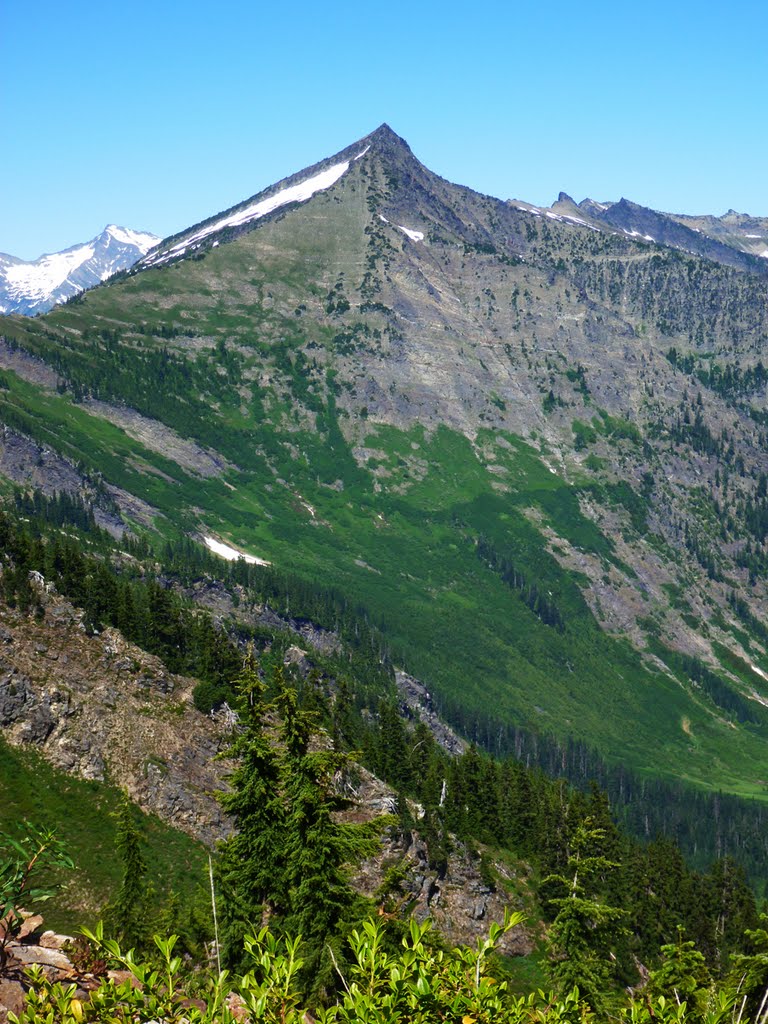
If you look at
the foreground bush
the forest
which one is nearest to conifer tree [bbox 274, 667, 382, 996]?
the forest

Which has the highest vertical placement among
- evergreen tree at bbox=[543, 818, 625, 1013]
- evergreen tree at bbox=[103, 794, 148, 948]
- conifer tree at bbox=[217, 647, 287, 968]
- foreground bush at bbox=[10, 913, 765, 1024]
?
foreground bush at bbox=[10, 913, 765, 1024]

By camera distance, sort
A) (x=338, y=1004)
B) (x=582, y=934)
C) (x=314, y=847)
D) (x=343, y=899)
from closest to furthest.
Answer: (x=338, y=1004)
(x=314, y=847)
(x=343, y=899)
(x=582, y=934)

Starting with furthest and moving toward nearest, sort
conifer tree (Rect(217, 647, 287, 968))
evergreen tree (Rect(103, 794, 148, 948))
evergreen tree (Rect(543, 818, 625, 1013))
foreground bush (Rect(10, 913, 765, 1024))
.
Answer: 1. evergreen tree (Rect(103, 794, 148, 948))
2. evergreen tree (Rect(543, 818, 625, 1013))
3. conifer tree (Rect(217, 647, 287, 968))
4. foreground bush (Rect(10, 913, 765, 1024))

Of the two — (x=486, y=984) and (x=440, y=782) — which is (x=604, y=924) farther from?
(x=440, y=782)

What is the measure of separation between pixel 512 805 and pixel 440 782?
505 inches

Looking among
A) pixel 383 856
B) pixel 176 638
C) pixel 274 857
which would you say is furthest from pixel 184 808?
pixel 274 857

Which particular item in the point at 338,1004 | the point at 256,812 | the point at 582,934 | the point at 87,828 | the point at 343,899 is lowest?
the point at 87,828

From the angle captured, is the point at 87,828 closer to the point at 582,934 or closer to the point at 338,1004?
the point at 582,934

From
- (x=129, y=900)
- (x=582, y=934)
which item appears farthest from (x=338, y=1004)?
(x=129, y=900)

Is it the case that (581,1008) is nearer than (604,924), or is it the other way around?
(581,1008)

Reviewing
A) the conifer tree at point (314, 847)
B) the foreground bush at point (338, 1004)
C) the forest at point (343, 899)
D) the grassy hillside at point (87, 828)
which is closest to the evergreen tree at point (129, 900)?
the forest at point (343, 899)

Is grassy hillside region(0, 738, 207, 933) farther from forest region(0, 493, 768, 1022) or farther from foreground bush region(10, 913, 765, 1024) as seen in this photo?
foreground bush region(10, 913, 765, 1024)

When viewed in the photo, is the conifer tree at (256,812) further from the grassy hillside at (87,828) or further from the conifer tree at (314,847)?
the grassy hillside at (87,828)

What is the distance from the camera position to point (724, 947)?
109 metres
